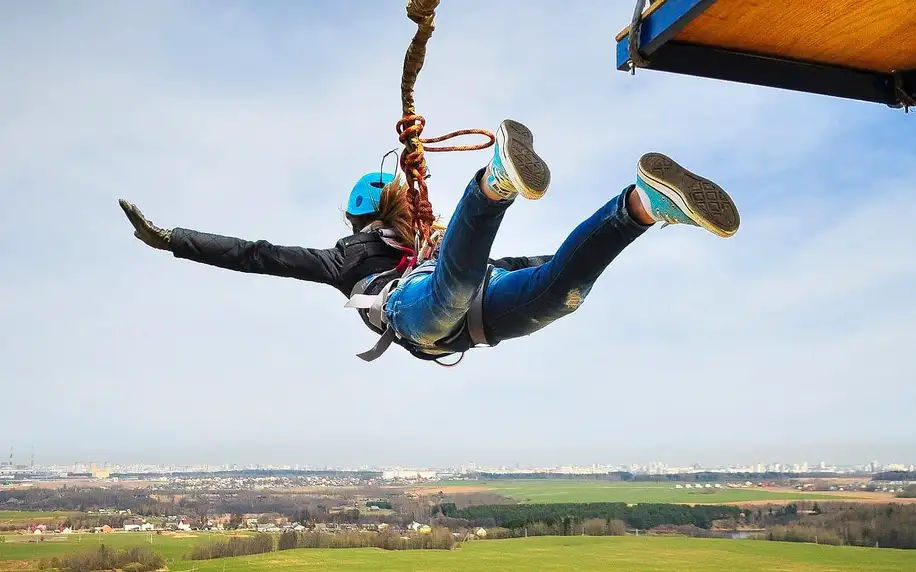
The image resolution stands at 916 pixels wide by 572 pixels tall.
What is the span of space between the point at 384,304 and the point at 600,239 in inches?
43.6

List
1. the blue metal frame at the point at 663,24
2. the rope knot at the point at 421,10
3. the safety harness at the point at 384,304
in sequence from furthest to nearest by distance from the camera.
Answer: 1. the safety harness at the point at 384,304
2. the rope knot at the point at 421,10
3. the blue metal frame at the point at 663,24

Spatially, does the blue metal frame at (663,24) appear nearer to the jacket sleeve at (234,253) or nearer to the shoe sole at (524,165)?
the shoe sole at (524,165)

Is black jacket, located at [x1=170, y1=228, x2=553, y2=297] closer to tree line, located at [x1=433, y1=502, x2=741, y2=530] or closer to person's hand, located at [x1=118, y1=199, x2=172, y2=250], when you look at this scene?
person's hand, located at [x1=118, y1=199, x2=172, y2=250]

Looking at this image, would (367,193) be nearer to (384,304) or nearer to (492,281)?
(384,304)

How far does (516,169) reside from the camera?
6.64 feet

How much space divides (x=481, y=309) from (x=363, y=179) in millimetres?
1054

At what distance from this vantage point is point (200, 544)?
144ft

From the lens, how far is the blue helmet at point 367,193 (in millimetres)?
3403

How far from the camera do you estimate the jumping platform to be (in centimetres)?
178

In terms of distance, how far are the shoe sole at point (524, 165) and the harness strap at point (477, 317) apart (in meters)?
0.77

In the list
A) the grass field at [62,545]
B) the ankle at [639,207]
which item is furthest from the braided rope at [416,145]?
the grass field at [62,545]

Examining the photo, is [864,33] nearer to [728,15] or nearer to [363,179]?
[728,15]

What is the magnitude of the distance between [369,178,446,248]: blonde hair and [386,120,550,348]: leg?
1.31ft

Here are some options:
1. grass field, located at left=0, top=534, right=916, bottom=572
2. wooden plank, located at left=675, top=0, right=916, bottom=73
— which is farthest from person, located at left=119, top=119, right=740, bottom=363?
grass field, located at left=0, top=534, right=916, bottom=572
